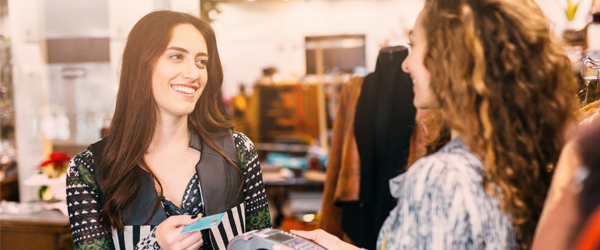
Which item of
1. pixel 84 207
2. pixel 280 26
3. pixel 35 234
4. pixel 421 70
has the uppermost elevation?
pixel 280 26

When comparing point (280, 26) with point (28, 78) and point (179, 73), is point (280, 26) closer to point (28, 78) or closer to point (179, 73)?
point (28, 78)

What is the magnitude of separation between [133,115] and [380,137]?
1.04 m

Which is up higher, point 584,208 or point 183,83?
point 183,83

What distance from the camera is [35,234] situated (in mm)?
1990

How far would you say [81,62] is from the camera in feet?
8.52

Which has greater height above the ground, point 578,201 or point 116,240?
point 578,201

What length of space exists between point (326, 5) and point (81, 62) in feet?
13.8

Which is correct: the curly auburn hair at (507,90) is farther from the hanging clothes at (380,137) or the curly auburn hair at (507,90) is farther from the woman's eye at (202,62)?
the hanging clothes at (380,137)

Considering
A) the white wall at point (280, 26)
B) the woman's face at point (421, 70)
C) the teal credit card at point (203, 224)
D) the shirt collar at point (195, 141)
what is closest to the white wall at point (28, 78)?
the shirt collar at point (195, 141)

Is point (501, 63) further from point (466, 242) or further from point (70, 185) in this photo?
point (70, 185)

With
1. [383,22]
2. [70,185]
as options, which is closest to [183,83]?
[70,185]

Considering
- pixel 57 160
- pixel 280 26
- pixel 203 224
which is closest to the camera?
pixel 203 224

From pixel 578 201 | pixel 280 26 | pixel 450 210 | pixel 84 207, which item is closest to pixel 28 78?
pixel 84 207

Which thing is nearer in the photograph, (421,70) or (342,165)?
(421,70)
